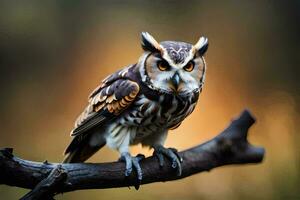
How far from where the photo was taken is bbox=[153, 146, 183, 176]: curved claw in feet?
3.82

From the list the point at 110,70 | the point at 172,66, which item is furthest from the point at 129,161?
the point at 110,70

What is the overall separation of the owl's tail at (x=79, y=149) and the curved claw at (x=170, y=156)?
113 mm

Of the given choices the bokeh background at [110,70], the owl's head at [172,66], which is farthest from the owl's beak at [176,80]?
the bokeh background at [110,70]

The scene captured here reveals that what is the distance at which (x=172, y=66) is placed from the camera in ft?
3.24

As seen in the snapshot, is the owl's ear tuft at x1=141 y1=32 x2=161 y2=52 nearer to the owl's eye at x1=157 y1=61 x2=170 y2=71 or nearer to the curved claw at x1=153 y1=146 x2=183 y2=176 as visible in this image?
the owl's eye at x1=157 y1=61 x2=170 y2=71

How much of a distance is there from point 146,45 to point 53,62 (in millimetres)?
879

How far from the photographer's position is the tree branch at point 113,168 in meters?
0.93

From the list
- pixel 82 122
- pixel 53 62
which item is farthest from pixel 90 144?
pixel 53 62

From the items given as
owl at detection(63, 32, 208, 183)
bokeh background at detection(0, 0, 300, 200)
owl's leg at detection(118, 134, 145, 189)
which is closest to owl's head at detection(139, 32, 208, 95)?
owl at detection(63, 32, 208, 183)

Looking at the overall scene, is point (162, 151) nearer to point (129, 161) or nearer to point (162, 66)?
point (129, 161)

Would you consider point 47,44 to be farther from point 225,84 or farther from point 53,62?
point 225,84

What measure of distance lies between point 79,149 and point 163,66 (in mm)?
313

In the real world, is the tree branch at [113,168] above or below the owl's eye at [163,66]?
below

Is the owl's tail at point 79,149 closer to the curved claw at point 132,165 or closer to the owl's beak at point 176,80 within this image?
the curved claw at point 132,165
